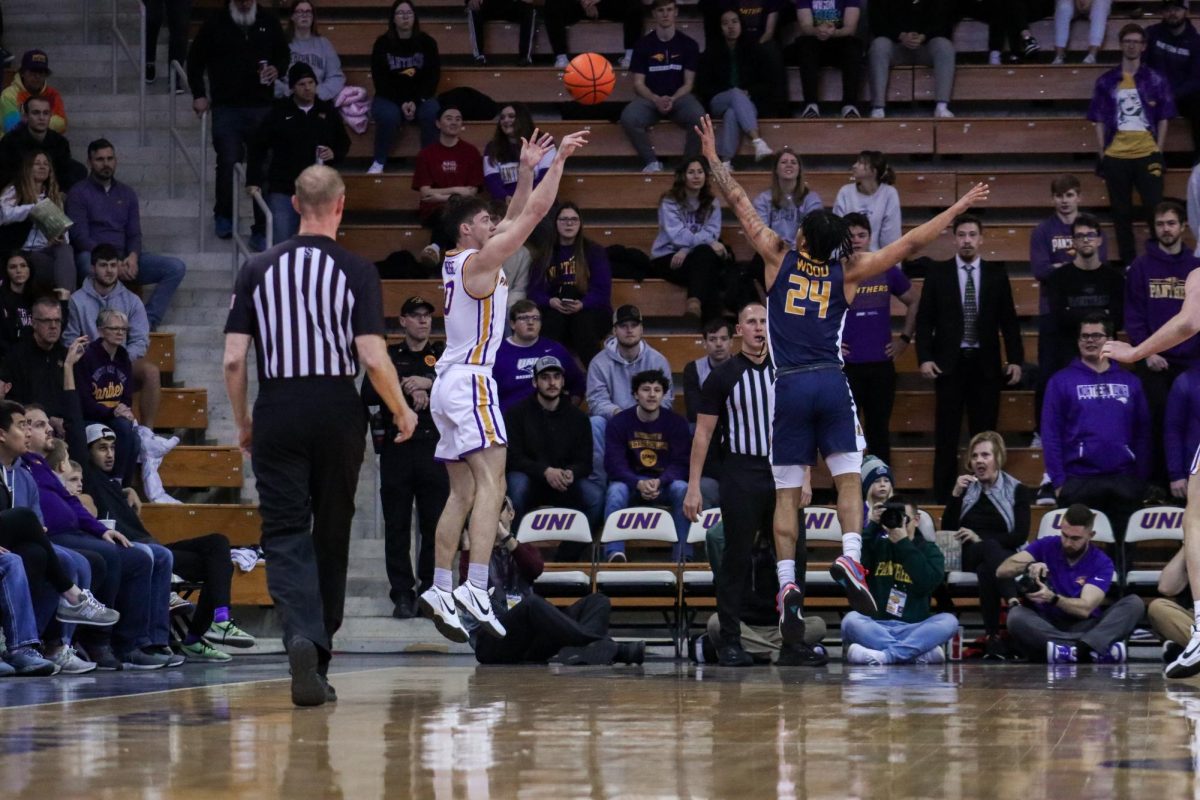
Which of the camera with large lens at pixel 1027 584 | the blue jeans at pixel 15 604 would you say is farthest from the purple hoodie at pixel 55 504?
the camera with large lens at pixel 1027 584

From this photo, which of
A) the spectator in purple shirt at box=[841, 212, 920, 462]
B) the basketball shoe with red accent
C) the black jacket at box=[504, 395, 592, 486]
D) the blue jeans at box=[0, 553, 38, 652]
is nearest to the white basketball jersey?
the basketball shoe with red accent

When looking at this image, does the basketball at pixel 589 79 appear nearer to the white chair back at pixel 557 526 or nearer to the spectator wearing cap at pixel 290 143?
the spectator wearing cap at pixel 290 143

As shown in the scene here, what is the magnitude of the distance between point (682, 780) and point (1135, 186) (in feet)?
41.4

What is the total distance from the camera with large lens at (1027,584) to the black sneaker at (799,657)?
193cm

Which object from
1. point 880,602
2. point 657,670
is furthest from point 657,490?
point 657,670

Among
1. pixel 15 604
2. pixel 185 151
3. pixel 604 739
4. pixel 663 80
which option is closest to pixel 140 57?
pixel 185 151

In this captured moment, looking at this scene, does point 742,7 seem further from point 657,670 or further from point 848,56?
point 657,670

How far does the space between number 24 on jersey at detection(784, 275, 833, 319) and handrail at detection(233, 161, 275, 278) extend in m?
7.02

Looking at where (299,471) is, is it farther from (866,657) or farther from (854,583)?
(866,657)

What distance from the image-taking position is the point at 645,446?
13.5m

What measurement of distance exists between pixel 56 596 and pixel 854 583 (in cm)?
479

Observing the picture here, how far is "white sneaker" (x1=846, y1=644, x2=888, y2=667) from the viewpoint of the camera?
36.3 ft

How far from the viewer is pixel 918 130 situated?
1672cm

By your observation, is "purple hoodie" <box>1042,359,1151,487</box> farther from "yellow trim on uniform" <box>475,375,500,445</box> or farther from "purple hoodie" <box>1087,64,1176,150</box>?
"yellow trim on uniform" <box>475,375,500,445</box>
